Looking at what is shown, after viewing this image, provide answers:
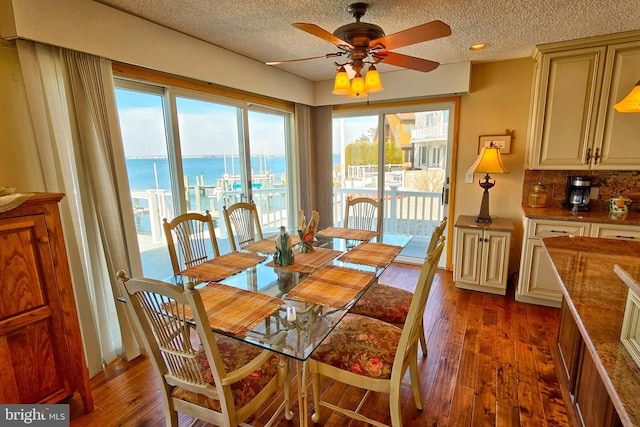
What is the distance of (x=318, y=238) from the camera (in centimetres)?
268

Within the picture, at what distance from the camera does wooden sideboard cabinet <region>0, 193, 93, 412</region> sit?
1.55 m

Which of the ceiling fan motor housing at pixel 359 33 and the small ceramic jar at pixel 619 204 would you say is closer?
the ceiling fan motor housing at pixel 359 33

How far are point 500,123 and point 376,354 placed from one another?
310cm

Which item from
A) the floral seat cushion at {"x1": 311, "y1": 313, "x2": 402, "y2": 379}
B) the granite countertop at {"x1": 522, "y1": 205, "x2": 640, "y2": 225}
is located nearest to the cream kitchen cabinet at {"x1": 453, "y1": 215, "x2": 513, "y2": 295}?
the granite countertop at {"x1": 522, "y1": 205, "x2": 640, "y2": 225}

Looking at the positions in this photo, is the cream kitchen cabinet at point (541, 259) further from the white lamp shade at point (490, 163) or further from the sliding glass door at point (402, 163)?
the sliding glass door at point (402, 163)

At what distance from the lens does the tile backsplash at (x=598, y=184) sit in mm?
2969

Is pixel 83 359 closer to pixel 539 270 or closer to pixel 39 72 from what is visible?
pixel 39 72

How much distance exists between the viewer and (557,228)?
2.81 meters

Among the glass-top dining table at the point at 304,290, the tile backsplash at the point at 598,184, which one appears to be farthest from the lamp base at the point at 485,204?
the glass-top dining table at the point at 304,290

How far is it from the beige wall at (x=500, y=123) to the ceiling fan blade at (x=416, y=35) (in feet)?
7.45

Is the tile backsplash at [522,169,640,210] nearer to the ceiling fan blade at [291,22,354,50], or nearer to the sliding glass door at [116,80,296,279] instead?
the ceiling fan blade at [291,22,354,50]

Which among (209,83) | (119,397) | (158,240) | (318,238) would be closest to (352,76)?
(318,238)

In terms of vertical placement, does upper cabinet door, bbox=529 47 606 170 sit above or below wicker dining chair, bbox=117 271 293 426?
above

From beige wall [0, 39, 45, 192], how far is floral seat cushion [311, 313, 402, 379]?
198 cm
